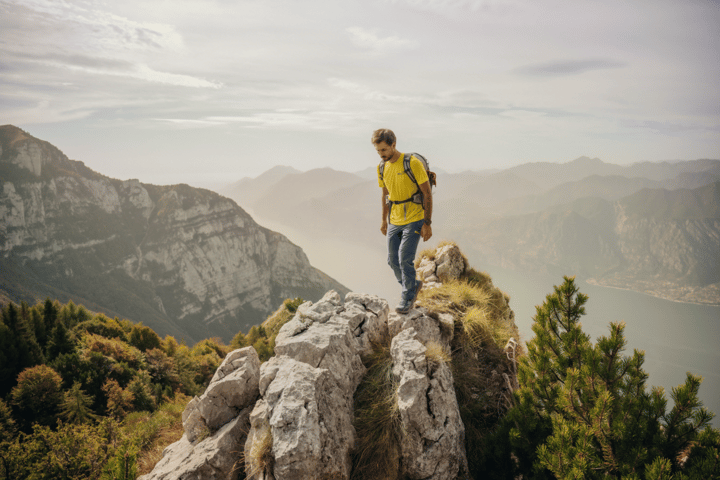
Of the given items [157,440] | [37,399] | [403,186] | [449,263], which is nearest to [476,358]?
[449,263]

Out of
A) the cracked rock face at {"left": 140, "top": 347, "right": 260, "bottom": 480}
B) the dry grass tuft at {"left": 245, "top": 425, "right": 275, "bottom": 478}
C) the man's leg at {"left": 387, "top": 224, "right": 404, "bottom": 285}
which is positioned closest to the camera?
the dry grass tuft at {"left": 245, "top": 425, "right": 275, "bottom": 478}

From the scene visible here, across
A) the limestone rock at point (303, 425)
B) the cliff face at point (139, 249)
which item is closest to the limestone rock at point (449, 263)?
the limestone rock at point (303, 425)

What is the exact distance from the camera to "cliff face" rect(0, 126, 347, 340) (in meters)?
121

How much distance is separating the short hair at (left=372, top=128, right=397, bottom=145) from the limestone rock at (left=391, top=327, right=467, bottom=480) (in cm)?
410

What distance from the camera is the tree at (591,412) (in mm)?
3869

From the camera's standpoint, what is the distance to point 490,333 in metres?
7.98

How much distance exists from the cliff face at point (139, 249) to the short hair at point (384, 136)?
126 metres

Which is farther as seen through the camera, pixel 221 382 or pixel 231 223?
pixel 231 223

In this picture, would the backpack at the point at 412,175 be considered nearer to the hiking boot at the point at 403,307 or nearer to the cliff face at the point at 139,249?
the hiking boot at the point at 403,307

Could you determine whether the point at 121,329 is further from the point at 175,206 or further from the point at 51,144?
the point at 51,144

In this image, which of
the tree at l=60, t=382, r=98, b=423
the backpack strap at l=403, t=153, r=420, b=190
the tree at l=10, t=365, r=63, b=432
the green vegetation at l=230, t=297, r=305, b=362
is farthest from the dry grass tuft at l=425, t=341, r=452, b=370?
the green vegetation at l=230, t=297, r=305, b=362

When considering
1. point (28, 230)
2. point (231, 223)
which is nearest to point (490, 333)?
point (231, 223)

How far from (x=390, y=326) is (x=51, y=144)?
213 metres

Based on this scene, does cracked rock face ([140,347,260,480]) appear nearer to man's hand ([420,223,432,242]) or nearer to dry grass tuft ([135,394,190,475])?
dry grass tuft ([135,394,190,475])
